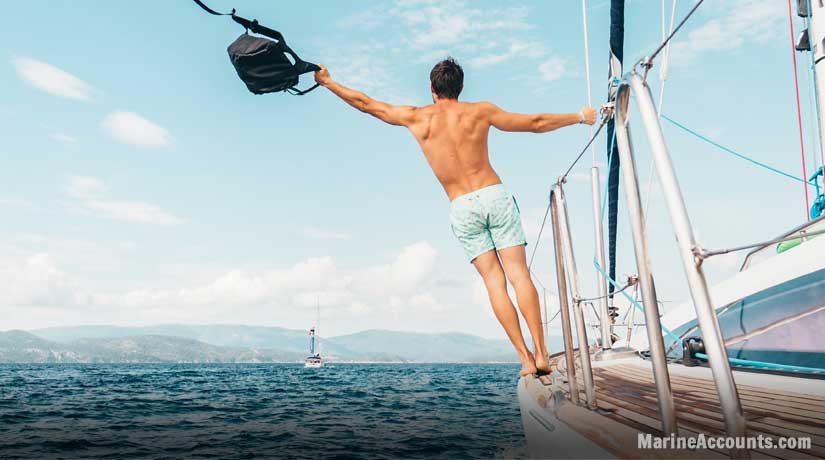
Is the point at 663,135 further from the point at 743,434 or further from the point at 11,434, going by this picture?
the point at 11,434

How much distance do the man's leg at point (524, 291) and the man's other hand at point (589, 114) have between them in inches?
36.2

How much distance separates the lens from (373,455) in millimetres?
8953

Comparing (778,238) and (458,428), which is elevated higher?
(778,238)

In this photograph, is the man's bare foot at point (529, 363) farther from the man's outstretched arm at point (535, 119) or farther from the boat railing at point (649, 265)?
the boat railing at point (649, 265)

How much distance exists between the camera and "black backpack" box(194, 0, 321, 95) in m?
3.71

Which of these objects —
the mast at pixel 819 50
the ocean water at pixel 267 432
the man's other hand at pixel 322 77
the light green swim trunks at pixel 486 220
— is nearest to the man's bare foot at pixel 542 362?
the light green swim trunks at pixel 486 220

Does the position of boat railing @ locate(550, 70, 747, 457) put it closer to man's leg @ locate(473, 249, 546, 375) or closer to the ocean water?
man's leg @ locate(473, 249, 546, 375)

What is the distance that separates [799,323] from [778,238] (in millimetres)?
3597

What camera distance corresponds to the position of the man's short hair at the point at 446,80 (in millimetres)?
3668

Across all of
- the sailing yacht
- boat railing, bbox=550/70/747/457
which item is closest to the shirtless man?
the sailing yacht

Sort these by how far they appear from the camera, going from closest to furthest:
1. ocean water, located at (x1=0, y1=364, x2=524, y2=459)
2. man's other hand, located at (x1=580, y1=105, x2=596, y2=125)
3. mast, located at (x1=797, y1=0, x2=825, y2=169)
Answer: man's other hand, located at (x1=580, y1=105, x2=596, y2=125) → mast, located at (x1=797, y1=0, x2=825, y2=169) → ocean water, located at (x1=0, y1=364, x2=524, y2=459)

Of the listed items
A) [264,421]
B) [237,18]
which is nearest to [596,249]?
[237,18]

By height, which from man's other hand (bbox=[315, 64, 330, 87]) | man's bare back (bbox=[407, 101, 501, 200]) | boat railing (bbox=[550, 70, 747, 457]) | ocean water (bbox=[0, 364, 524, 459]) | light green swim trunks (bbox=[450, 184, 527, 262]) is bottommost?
ocean water (bbox=[0, 364, 524, 459])

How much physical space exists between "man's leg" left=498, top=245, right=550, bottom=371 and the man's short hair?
45.1 inches
